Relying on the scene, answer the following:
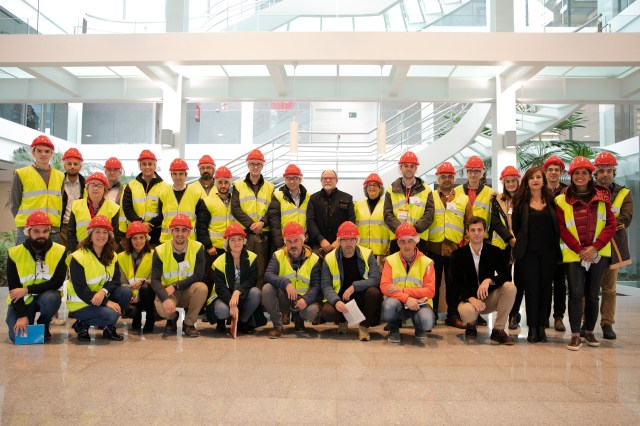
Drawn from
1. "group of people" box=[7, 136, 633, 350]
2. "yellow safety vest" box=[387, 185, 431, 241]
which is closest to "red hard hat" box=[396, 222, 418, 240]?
"group of people" box=[7, 136, 633, 350]

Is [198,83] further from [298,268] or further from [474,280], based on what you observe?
[474,280]

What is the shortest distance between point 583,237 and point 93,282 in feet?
14.6

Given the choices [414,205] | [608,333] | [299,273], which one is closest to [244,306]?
[299,273]

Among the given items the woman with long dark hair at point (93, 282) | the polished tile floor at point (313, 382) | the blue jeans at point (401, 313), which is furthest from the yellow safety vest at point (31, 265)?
the blue jeans at point (401, 313)

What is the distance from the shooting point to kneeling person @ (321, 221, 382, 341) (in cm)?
509

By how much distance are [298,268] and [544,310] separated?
2370 mm

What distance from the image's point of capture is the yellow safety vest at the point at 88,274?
15.6 ft

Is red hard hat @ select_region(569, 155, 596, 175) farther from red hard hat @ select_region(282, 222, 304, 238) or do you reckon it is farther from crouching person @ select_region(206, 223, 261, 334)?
crouching person @ select_region(206, 223, 261, 334)

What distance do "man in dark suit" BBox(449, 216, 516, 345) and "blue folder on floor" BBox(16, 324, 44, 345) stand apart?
3817 millimetres

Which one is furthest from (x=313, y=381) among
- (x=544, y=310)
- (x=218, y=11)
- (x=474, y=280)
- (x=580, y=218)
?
(x=218, y=11)

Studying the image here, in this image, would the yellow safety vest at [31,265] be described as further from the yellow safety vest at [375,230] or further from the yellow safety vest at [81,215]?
the yellow safety vest at [375,230]

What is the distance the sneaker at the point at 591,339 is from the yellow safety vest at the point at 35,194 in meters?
5.42

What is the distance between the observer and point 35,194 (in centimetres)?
550

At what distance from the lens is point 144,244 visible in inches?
218
